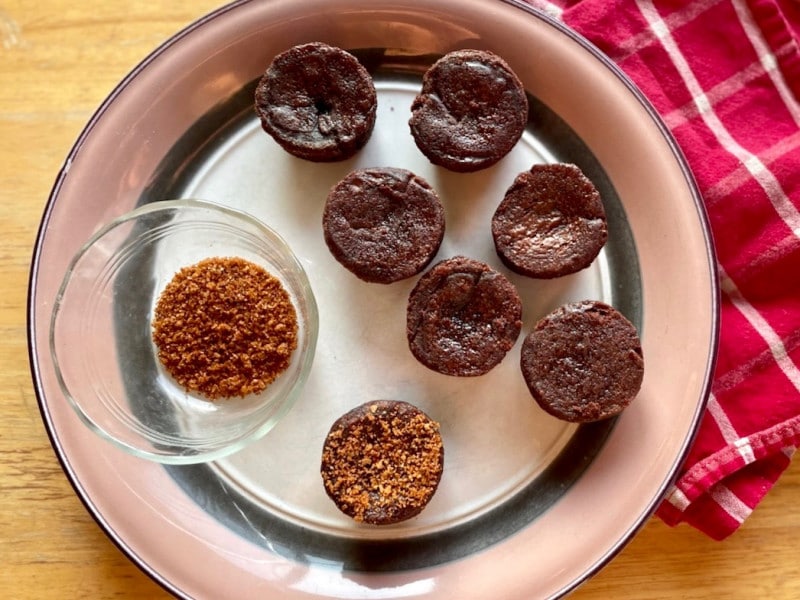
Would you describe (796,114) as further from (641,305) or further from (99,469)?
(99,469)

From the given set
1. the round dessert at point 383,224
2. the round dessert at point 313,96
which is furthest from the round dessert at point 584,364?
the round dessert at point 313,96

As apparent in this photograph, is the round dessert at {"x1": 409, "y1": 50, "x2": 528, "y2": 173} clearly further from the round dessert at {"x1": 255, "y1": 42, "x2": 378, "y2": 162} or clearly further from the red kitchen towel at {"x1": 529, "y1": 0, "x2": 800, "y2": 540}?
the red kitchen towel at {"x1": 529, "y1": 0, "x2": 800, "y2": 540}

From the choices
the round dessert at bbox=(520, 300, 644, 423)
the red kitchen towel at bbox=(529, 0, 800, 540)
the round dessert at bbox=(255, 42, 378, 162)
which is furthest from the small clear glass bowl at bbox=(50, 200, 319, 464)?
the red kitchen towel at bbox=(529, 0, 800, 540)

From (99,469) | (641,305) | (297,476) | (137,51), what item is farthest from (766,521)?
(137,51)

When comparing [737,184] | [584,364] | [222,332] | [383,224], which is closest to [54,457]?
[222,332]

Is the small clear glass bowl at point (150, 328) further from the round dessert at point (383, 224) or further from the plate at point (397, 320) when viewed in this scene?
the round dessert at point (383, 224)

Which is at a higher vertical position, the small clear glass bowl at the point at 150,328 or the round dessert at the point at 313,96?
the round dessert at the point at 313,96

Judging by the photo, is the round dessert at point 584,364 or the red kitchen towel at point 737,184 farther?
the red kitchen towel at point 737,184
